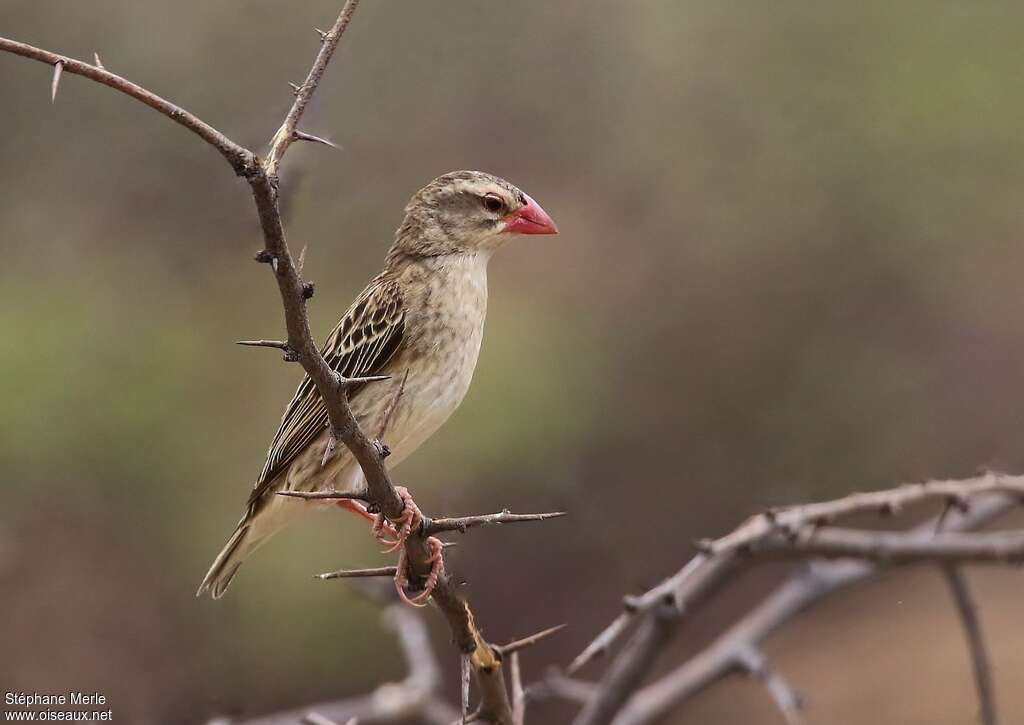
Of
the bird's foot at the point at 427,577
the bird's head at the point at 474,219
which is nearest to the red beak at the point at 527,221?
the bird's head at the point at 474,219

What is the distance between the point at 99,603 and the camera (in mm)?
7293

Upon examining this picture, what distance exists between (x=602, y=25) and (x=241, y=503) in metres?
4.38

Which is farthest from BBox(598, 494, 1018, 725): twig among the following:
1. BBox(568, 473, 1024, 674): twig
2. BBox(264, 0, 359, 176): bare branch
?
BBox(264, 0, 359, 176): bare branch

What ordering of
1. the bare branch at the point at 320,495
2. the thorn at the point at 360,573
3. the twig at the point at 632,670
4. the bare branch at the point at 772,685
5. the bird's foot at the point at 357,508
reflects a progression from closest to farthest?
the bare branch at the point at 320,495 < the thorn at the point at 360,573 < the bare branch at the point at 772,685 < the twig at the point at 632,670 < the bird's foot at the point at 357,508

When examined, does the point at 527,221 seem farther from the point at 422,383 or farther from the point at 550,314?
the point at 550,314

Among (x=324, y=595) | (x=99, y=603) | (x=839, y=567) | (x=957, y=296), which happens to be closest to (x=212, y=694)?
(x=324, y=595)

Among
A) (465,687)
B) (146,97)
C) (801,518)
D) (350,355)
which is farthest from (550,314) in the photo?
(146,97)

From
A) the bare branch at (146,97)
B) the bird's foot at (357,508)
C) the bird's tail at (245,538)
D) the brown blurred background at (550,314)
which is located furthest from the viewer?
the brown blurred background at (550,314)

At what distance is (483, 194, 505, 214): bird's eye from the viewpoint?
417 centimetres

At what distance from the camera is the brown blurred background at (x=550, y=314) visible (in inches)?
278

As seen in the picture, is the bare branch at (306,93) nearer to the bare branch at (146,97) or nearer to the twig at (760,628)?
the bare branch at (146,97)

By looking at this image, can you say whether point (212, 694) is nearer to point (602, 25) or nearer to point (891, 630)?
point (891, 630)

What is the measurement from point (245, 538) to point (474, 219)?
1242 millimetres

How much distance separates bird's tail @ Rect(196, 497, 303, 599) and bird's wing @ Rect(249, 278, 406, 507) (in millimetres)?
57
